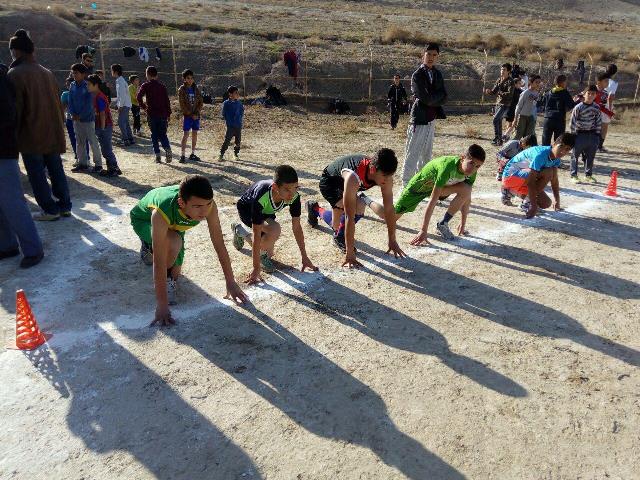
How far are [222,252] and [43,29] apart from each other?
22151 millimetres

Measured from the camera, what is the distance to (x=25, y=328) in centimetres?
390

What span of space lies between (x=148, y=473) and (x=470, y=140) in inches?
482

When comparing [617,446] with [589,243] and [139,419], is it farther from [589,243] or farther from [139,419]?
[589,243]

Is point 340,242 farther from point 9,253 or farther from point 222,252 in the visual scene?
point 9,253

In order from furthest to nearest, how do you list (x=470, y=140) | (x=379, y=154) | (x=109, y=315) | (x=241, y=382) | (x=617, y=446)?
(x=470, y=140) < (x=379, y=154) < (x=109, y=315) < (x=241, y=382) < (x=617, y=446)

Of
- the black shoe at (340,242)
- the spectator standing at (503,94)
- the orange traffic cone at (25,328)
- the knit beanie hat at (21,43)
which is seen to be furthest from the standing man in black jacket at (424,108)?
the orange traffic cone at (25,328)

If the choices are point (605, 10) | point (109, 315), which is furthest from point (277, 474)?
point (605, 10)

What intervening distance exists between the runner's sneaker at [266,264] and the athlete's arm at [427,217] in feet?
5.65

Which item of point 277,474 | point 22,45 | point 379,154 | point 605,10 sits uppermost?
point 605,10

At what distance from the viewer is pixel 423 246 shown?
600cm

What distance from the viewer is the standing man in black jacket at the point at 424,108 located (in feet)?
24.3

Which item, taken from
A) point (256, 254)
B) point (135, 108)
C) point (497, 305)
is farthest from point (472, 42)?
point (256, 254)

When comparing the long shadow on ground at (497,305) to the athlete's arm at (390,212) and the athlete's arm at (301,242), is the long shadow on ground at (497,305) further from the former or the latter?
the athlete's arm at (301,242)

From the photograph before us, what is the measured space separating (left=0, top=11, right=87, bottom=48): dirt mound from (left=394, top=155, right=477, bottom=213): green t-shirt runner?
2024 centimetres
